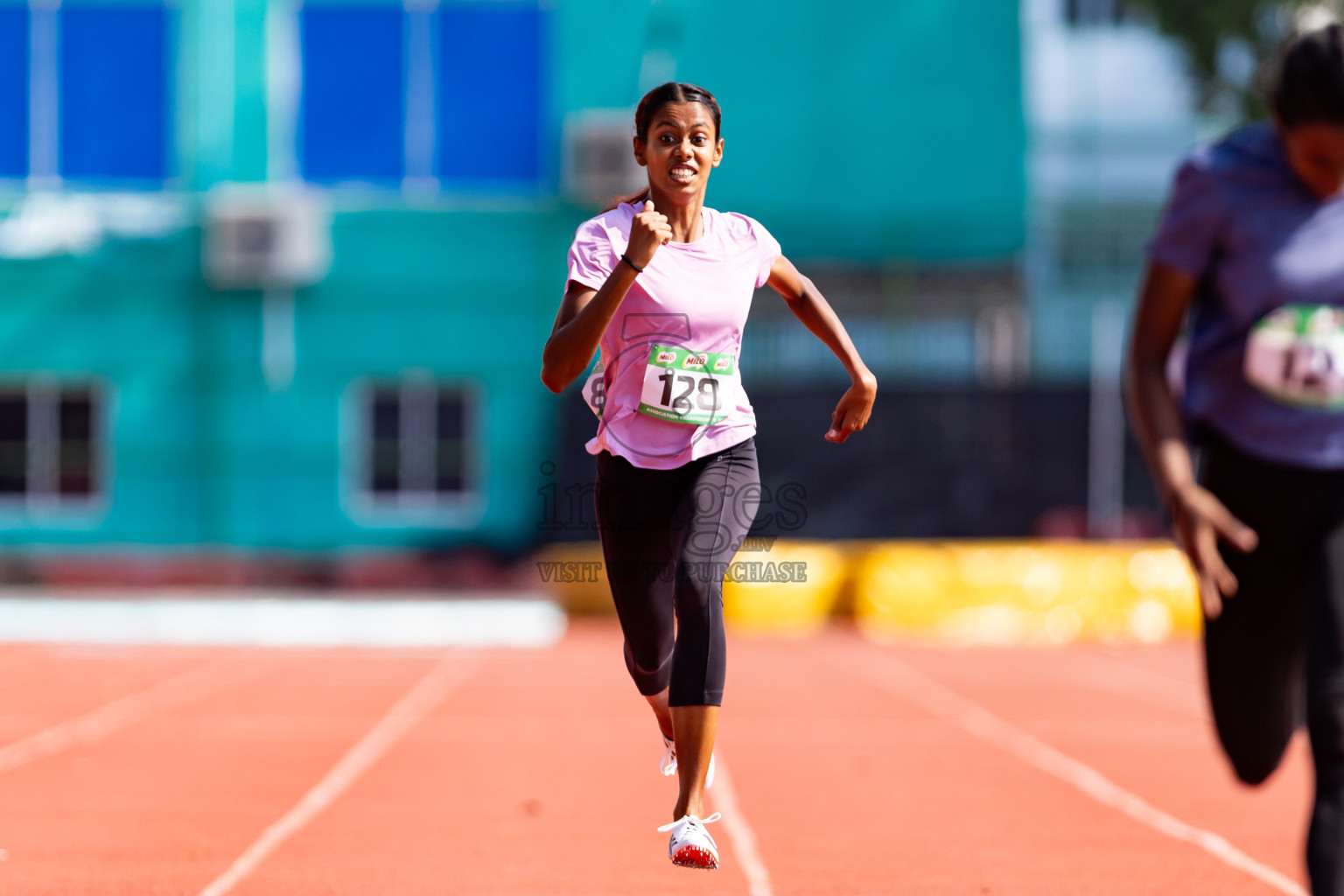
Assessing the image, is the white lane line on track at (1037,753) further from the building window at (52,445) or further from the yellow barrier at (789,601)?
the building window at (52,445)

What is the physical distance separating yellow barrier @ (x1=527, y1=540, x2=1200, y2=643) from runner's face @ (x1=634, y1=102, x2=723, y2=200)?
518 inches

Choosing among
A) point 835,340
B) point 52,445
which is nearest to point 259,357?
point 52,445

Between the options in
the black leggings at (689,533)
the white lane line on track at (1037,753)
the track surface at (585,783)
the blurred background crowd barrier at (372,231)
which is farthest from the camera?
the blurred background crowd barrier at (372,231)

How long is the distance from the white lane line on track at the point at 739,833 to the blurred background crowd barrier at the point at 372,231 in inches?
581

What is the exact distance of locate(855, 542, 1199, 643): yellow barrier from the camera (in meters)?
16.8

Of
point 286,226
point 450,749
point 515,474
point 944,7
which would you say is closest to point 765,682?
point 450,749

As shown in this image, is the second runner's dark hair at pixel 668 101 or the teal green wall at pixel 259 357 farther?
the teal green wall at pixel 259 357

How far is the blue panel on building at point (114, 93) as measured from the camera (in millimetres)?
22844

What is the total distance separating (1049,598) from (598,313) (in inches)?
558

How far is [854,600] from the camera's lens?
1744 centimetres

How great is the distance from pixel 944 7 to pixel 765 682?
14.0 meters

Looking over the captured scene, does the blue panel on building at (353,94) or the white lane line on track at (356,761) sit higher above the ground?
the blue panel on building at (353,94)

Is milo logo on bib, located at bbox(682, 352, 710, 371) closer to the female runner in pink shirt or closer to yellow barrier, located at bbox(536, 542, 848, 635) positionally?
the female runner in pink shirt

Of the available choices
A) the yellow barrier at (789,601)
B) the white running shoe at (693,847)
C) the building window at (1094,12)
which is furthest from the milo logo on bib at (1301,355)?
the building window at (1094,12)
